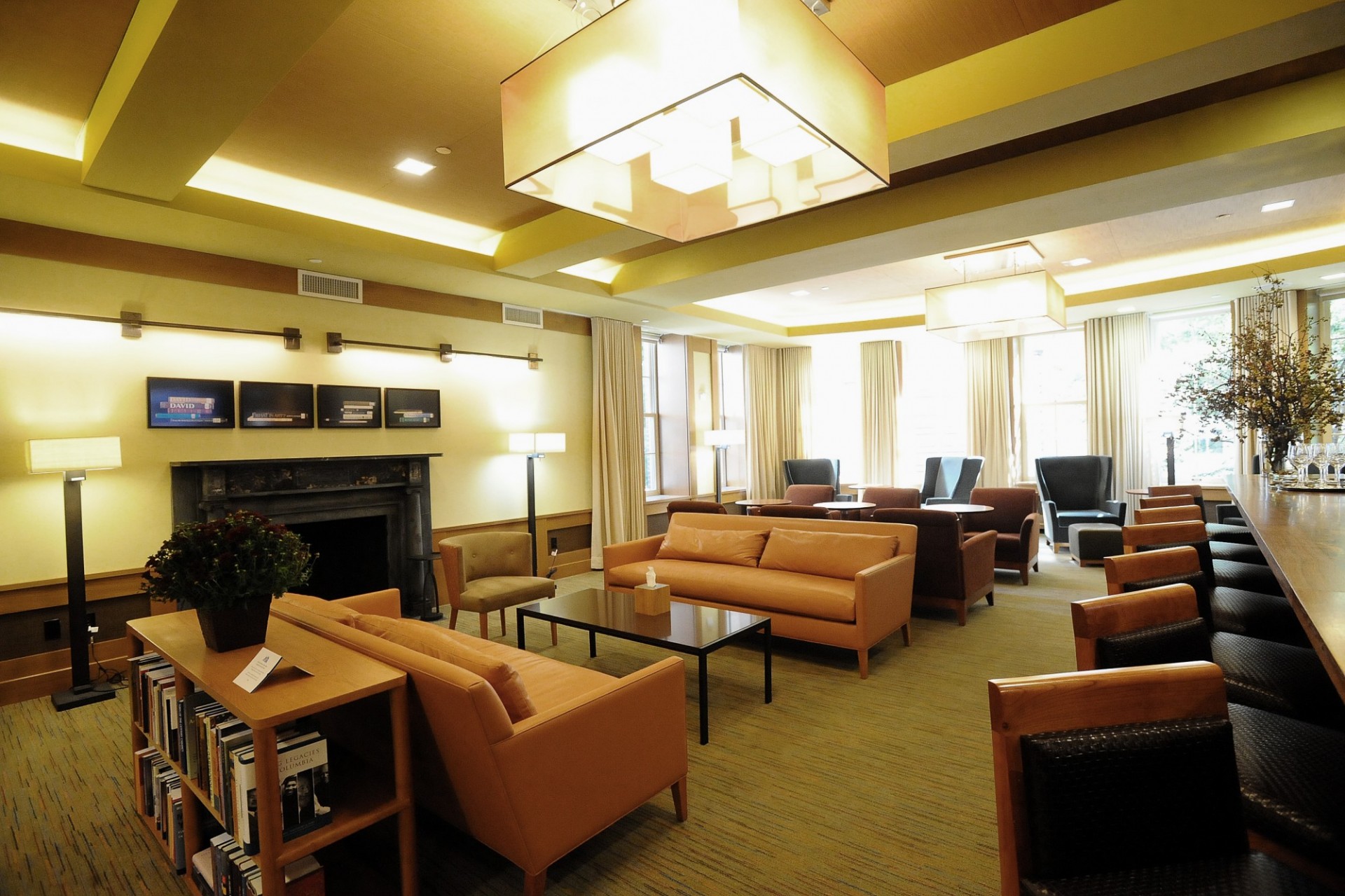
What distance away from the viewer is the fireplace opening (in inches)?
210

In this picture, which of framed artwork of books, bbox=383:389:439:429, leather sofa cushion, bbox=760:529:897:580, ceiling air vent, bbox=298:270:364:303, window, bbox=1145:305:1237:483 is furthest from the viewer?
window, bbox=1145:305:1237:483

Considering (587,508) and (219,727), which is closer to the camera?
(219,727)

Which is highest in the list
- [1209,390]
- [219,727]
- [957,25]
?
[957,25]

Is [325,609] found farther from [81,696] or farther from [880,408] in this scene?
[880,408]

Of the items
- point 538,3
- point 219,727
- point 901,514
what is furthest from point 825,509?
point 219,727

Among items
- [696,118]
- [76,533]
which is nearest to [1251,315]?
[696,118]

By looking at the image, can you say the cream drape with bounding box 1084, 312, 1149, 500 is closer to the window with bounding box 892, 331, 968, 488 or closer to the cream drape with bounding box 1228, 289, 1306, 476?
the cream drape with bounding box 1228, 289, 1306, 476

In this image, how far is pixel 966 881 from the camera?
2.02m

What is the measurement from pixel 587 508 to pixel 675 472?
5.53ft

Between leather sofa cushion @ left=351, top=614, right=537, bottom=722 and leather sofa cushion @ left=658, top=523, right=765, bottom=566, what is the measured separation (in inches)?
109

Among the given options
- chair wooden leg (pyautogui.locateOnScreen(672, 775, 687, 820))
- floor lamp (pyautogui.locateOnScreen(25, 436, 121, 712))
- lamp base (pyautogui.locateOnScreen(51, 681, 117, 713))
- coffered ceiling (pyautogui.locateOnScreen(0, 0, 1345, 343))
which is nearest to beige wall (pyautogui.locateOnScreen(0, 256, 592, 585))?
floor lamp (pyautogui.locateOnScreen(25, 436, 121, 712))

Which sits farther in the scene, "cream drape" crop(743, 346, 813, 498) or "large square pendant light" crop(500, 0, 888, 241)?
"cream drape" crop(743, 346, 813, 498)

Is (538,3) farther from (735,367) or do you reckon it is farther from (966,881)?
(735,367)

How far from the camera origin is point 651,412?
8.51 m
